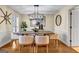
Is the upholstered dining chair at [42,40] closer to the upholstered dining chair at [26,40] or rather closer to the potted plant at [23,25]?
the upholstered dining chair at [26,40]

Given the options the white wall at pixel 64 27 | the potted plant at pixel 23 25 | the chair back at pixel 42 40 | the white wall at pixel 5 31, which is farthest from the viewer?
the white wall at pixel 64 27

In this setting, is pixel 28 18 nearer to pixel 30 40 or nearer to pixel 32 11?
pixel 32 11

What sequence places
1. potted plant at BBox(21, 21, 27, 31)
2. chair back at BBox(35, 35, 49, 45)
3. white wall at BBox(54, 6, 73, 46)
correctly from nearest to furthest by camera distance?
potted plant at BBox(21, 21, 27, 31) < chair back at BBox(35, 35, 49, 45) < white wall at BBox(54, 6, 73, 46)

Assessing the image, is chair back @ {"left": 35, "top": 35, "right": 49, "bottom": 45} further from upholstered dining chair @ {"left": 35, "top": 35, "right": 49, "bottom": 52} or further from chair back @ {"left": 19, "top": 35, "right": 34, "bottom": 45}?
chair back @ {"left": 19, "top": 35, "right": 34, "bottom": 45}

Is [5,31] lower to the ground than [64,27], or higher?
lower

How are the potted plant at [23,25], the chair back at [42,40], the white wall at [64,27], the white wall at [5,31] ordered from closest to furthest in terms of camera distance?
the white wall at [5,31] < the potted plant at [23,25] < the chair back at [42,40] < the white wall at [64,27]

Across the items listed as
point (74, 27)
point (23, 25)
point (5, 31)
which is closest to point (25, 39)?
point (23, 25)

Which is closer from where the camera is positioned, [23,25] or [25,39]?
[23,25]

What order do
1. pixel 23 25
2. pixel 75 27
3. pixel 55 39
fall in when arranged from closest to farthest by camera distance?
pixel 23 25 < pixel 55 39 < pixel 75 27

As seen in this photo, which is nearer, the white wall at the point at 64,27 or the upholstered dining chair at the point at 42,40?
the upholstered dining chair at the point at 42,40

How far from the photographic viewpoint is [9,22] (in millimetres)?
3275

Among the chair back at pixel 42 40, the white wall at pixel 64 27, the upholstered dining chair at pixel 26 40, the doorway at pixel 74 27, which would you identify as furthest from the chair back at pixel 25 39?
the doorway at pixel 74 27

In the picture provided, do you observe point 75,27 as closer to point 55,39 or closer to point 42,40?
point 55,39

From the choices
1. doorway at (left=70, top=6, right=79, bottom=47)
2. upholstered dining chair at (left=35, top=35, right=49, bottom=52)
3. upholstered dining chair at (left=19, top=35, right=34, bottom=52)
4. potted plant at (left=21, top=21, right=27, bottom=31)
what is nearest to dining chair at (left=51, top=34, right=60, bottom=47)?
upholstered dining chair at (left=35, top=35, right=49, bottom=52)
